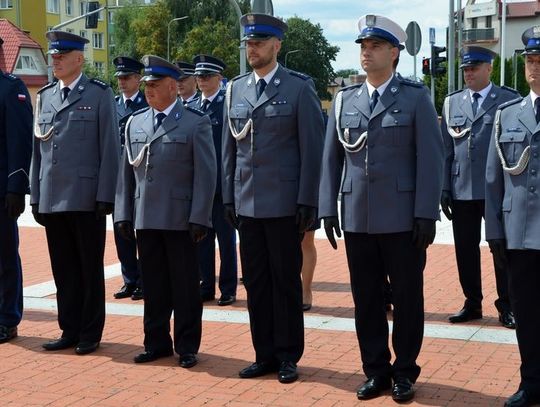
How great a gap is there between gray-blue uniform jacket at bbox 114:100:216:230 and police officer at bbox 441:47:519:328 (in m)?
2.43

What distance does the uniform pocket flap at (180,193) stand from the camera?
6684 millimetres

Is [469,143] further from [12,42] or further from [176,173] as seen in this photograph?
[12,42]

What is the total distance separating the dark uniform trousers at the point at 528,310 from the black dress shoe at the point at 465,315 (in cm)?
239

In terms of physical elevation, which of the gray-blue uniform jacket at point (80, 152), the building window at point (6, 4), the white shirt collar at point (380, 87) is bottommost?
the gray-blue uniform jacket at point (80, 152)

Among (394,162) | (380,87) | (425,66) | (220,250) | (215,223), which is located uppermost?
(425,66)

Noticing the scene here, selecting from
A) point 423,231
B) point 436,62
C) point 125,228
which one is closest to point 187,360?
point 125,228

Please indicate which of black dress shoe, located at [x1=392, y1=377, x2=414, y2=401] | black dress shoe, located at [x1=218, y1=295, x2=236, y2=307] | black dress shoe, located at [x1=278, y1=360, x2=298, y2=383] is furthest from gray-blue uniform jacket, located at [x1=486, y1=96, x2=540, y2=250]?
black dress shoe, located at [x1=218, y1=295, x2=236, y2=307]

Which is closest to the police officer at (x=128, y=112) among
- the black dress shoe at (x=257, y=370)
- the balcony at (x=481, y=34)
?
the black dress shoe at (x=257, y=370)

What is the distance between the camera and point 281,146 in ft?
20.8

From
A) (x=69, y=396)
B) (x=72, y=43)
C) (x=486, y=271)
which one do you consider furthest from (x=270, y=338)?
(x=486, y=271)

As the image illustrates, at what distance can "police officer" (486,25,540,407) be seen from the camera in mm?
5559

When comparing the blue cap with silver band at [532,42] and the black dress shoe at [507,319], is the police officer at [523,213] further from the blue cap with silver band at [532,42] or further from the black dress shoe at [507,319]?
the black dress shoe at [507,319]

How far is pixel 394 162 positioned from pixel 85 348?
286 centimetres

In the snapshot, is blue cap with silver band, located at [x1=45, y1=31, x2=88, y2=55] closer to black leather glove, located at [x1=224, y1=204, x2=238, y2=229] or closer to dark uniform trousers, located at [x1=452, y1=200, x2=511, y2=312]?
black leather glove, located at [x1=224, y1=204, x2=238, y2=229]
